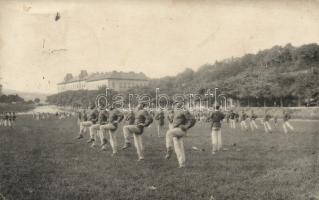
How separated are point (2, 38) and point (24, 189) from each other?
3.80 metres

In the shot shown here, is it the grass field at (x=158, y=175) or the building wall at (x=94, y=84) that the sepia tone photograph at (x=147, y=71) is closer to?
the grass field at (x=158, y=175)

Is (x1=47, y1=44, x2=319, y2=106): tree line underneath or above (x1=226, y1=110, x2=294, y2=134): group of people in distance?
above

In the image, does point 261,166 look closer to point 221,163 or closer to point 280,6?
point 221,163

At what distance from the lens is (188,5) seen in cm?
975

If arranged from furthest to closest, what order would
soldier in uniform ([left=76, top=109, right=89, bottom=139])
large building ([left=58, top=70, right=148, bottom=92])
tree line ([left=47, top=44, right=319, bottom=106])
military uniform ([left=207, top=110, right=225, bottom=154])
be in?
1. tree line ([left=47, top=44, right=319, bottom=106])
2. soldier in uniform ([left=76, top=109, right=89, bottom=139])
3. large building ([left=58, top=70, right=148, bottom=92])
4. military uniform ([left=207, top=110, right=225, bottom=154])

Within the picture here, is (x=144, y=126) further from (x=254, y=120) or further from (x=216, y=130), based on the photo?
(x=254, y=120)

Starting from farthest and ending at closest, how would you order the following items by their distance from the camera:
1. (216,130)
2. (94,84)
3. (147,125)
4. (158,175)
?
(94,84) < (216,130) < (147,125) < (158,175)

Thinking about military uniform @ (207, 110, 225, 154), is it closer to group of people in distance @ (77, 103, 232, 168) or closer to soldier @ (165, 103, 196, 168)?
group of people in distance @ (77, 103, 232, 168)

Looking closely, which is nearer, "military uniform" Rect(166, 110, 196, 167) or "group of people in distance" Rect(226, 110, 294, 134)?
"military uniform" Rect(166, 110, 196, 167)

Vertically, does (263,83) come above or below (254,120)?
above

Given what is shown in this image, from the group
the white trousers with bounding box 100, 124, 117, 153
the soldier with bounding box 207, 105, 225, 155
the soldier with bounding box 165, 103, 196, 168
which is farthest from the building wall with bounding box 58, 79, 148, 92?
the soldier with bounding box 207, 105, 225, 155

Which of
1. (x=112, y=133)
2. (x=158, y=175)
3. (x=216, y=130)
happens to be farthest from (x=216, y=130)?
(x=158, y=175)

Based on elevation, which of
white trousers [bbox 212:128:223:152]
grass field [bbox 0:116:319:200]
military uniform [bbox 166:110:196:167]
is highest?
military uniform [bbox 166:110:196:167]

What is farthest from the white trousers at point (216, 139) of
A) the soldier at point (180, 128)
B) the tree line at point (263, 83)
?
the tree line at point (263, 83)
